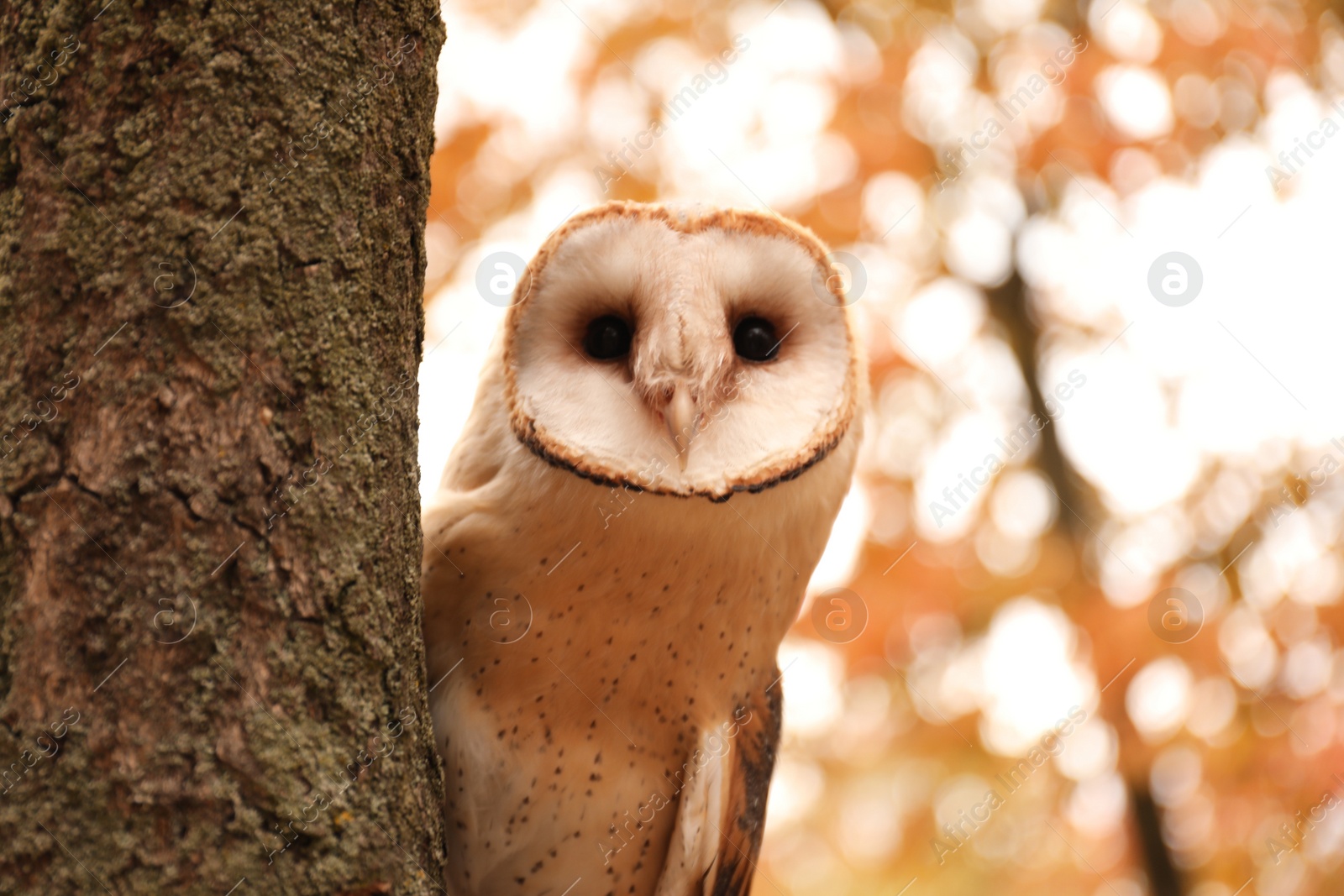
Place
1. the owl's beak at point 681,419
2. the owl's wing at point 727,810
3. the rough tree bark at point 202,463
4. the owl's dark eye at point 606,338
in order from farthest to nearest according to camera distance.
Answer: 1. the owl's wing at point 727,810
2. the owl's dark eye at point 606,338
3. the owl's beak at point 681,419
4. the rough tree bark at point 202,463

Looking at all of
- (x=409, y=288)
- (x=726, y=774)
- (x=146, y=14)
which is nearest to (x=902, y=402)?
(x=726, y=774)

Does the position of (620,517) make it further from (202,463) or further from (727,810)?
(727,810)

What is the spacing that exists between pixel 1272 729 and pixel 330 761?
8.75 ft

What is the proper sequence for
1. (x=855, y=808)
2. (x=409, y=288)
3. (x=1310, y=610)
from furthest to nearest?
1. (x=855, y=808)
2. (x=1310, y=610)
3. (x=409, y=288)

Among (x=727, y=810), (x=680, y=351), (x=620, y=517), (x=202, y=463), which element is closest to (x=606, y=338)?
(x=680, y=351)

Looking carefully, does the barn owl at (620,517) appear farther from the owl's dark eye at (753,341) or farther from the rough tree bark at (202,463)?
the rough tree bark at (202,463)

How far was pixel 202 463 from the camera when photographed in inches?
Result: 36.1

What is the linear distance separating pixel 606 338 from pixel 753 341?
0.67 feet

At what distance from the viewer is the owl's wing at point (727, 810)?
1.53 metres

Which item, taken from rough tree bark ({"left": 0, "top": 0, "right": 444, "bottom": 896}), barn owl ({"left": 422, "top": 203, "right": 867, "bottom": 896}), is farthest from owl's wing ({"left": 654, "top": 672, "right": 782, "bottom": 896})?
rough tree bark ({"left": 0, "top": 0, "right": 444, "bottom": 896})

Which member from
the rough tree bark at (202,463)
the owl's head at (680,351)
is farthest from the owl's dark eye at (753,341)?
the rough tree bark at (202,463)

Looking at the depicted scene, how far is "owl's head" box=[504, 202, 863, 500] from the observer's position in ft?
4.18

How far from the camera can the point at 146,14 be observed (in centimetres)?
97

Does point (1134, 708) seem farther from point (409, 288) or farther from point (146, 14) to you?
point (146, 14)
